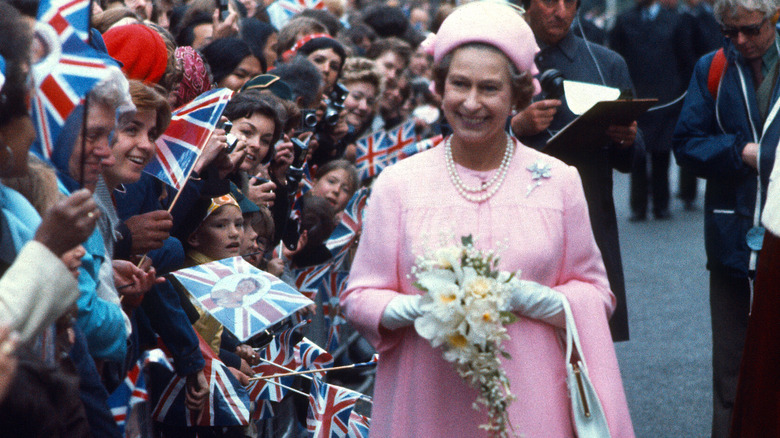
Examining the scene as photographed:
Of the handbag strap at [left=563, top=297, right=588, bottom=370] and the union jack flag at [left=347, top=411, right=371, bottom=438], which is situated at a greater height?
the handbag strap at [left=563, top=297, right=588, bottom=370]

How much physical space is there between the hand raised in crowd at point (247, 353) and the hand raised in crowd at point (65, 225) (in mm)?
2052

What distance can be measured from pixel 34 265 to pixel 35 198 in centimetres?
50

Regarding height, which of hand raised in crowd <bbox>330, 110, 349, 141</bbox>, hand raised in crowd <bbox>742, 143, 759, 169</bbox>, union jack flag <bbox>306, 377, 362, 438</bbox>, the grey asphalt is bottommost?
the grey asphalt

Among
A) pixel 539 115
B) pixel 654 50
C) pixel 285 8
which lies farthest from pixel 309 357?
pixel 654 50

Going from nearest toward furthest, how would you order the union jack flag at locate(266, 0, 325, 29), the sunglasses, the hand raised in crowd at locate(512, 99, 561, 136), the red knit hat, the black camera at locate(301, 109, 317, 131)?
1. the red knit hat
2. the hand raised in crowd at locate(512, 99, 561, 136)
3. the sunglasses
4. the black camera at locate(301, 109, 317, 131)
5. the union jack flag at locate(266, 0, 325, 29)

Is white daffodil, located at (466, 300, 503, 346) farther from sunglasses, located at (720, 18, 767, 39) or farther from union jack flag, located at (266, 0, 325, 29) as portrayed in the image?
union jack flag, located at (266, 0, 325, 29)

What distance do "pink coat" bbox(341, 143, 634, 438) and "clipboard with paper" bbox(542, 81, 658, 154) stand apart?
4.14 feet

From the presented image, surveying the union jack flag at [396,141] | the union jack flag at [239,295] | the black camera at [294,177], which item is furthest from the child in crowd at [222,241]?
the union jack flag at [396,141]

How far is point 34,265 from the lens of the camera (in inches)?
94.5

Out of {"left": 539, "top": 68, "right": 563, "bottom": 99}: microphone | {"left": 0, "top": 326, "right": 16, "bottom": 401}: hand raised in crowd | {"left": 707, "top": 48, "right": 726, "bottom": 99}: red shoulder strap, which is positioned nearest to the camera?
{"left": 0, "top": 326, "right": 16, "bottom": 401}: hand raised in crowd

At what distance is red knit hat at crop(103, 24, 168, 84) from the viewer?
397 cm

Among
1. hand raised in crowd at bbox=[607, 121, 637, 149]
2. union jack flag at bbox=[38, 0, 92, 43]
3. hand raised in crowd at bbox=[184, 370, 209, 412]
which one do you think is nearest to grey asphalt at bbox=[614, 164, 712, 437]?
hand raised in crowd at bbox=[607, 121, 637, 149]

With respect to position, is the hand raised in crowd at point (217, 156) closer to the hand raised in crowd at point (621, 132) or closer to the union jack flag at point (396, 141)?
the hand raised in crowd at point (621, 132)

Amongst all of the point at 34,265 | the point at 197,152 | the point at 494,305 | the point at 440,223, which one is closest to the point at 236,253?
the point at 197,152
